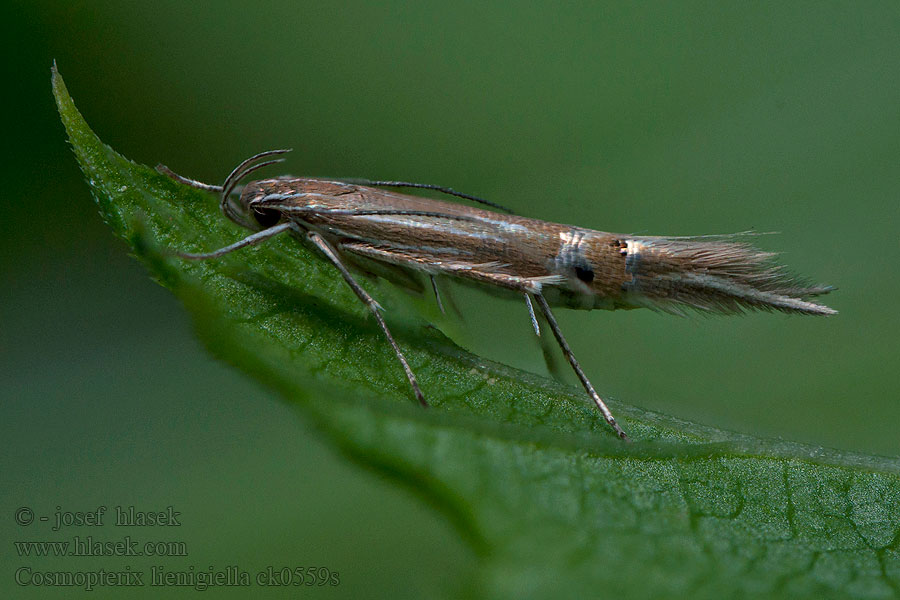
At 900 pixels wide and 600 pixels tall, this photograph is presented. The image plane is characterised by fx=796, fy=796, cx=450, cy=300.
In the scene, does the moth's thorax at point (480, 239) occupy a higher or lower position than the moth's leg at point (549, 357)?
higher

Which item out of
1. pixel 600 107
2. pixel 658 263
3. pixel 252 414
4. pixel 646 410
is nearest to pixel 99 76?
Answer: pixel 252 414

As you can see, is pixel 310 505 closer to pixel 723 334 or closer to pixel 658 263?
pixel 658 263

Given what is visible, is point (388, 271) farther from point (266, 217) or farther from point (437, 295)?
point (266, 217)

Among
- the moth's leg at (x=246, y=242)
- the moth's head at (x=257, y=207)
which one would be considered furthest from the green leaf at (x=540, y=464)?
the moth's head at (x=257, y=207)

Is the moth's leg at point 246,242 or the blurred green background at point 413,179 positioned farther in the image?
the blurred green background at point 413,179

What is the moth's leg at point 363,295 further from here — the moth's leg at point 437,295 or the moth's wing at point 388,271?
the moth's leg at point 437,295

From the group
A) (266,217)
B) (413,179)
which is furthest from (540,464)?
(413,179)

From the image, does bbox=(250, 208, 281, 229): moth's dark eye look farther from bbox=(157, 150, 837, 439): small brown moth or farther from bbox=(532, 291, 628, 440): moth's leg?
bbox=(532, 291, 628, 440): moth's leg
